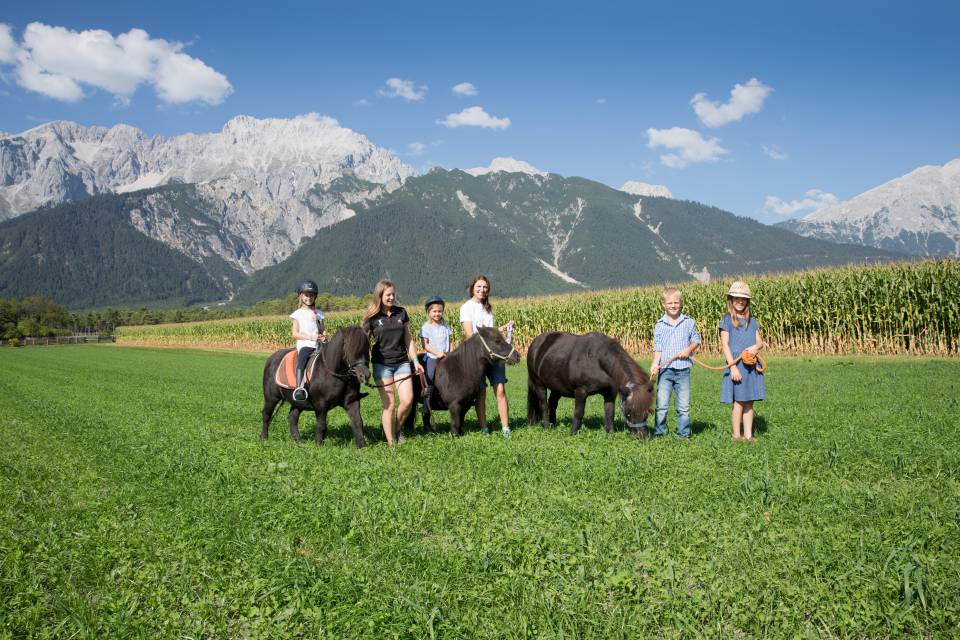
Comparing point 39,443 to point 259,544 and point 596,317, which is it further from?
point 596,317

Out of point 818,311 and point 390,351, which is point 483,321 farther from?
point 818,311

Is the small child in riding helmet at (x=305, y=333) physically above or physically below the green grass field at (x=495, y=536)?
above

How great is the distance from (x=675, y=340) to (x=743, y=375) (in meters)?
1.09

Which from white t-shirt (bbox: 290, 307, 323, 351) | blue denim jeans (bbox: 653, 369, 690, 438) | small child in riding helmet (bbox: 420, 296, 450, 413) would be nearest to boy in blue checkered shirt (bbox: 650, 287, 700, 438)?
blue denim jeans (bbox: 653, 369, 690, 438)

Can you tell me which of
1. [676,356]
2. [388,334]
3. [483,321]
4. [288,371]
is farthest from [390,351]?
[676,356]

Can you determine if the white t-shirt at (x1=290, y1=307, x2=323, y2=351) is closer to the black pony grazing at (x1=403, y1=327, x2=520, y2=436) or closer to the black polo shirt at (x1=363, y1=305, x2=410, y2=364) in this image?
the black polo shirt at (x1=363, y1=305, x2=410, y2=364)

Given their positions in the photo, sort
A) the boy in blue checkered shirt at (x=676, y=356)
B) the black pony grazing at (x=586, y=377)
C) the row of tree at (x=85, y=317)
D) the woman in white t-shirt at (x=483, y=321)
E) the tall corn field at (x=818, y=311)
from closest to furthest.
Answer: the black pony grazing at (x=586, y=377), the boy in blue checkered shirt at (x=676, y=356), the woman in white t-shirt at (x=483, y=321), the tall corn field at (x=818, y=311), the row of tree at (x=85, y=317)

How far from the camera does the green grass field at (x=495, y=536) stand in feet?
13.4

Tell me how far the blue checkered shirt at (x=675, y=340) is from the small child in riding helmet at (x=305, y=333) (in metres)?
5.26

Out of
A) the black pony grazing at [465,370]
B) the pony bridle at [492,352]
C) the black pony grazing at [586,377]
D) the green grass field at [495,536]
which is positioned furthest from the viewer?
the black pony grazing at [465,370]

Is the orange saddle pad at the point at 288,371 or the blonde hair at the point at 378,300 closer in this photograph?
the blonde hair at the point at 378,300

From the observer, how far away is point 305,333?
9531 mm

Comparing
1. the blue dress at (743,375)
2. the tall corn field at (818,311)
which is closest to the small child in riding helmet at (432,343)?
the blue dress at (743,375)

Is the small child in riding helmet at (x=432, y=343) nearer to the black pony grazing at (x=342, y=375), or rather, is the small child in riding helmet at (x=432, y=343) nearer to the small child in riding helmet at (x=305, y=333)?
the black pony grazing at (x=342, y=375)
